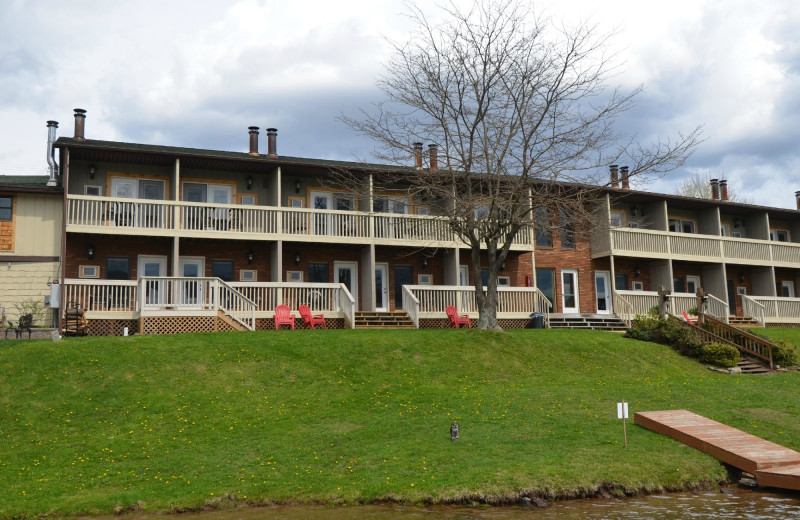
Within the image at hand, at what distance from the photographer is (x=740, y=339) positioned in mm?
23828

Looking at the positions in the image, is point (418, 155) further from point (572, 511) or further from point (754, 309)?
point (754, 309)

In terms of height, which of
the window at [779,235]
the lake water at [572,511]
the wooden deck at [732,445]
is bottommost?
the lake water at [572,511]

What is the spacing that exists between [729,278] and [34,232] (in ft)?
101

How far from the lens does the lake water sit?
396 inches

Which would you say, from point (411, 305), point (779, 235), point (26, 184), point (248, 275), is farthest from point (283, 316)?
point (779, 235)

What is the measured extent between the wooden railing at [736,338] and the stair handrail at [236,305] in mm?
14612

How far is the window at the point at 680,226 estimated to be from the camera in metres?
35.2

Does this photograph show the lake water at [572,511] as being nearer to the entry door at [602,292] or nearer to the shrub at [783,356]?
the shrub at [783,356]

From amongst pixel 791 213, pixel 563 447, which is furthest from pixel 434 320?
pixel 791 213

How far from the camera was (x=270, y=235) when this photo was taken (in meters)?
25.4

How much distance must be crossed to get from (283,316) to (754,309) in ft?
72.4

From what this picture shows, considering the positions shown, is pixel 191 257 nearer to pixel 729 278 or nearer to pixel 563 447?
pixel 563 447

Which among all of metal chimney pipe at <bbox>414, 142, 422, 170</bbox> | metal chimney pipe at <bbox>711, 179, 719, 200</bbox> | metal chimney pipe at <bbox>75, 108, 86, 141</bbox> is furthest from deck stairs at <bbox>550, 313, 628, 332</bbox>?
metal chimney pipe at <bbox>75, 108, 86, 141</bbox>

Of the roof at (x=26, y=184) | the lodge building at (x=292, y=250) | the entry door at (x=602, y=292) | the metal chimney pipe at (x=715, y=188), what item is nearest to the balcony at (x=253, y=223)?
the lodge building at (x=292, y=250)
